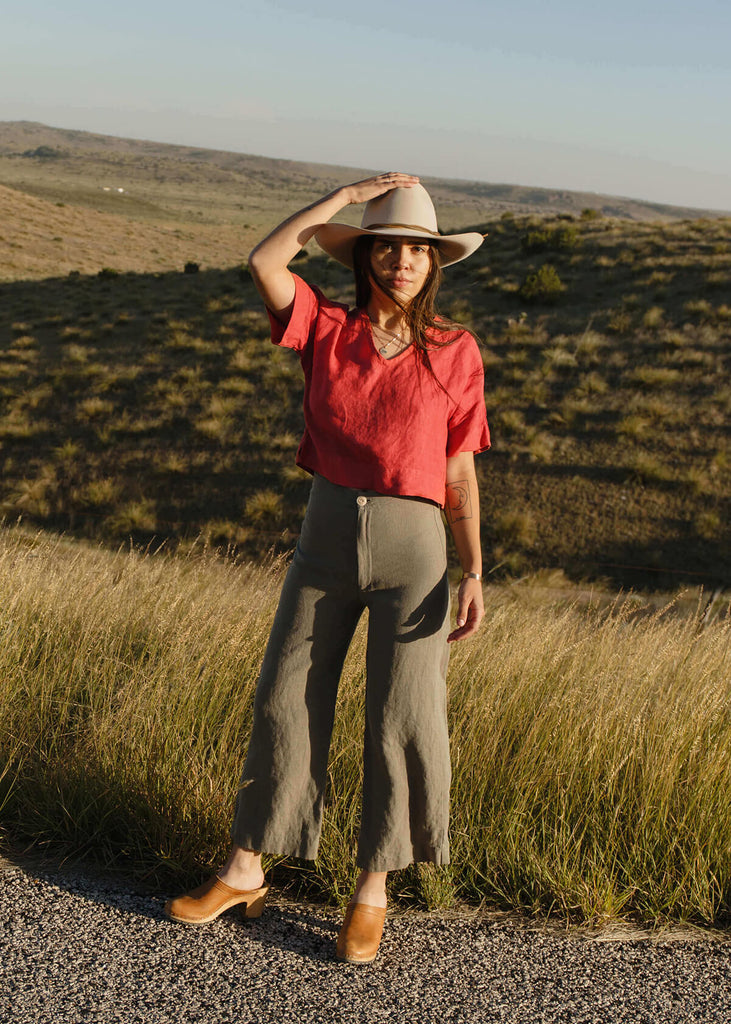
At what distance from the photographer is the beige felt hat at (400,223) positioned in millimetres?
2543

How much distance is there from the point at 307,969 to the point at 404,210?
214cm

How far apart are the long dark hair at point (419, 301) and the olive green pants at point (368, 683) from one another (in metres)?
0.48

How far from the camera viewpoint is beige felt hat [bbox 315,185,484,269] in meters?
A: 2.54

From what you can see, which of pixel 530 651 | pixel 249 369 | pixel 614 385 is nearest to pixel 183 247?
pixel 249 369

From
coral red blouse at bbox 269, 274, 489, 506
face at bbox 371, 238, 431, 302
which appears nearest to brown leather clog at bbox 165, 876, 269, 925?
coral red blouse at bbox 269, 274, 489, 506

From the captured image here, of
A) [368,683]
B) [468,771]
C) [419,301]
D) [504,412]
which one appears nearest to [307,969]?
[368,683]

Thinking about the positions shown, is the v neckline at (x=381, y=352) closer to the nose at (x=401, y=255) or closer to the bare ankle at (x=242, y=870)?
the nose at (x=401, y=255)

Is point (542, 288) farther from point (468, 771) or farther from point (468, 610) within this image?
point (468, 610)

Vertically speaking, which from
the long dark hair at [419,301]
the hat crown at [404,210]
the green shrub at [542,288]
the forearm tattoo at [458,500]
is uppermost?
the green shrub at [542,288]

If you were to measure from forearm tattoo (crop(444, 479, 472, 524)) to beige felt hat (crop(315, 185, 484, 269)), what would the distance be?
0.68 metres

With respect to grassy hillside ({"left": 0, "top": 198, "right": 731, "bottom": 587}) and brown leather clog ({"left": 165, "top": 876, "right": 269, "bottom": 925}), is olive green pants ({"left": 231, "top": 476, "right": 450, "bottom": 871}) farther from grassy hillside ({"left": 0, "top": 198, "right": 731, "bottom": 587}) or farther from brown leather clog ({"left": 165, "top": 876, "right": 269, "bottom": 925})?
grassy hillside ({"left": 0, "top": 198, "right": 731, "bottom": 587})

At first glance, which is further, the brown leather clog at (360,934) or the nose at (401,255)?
the nose at (401,255)

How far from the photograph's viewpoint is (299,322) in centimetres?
255

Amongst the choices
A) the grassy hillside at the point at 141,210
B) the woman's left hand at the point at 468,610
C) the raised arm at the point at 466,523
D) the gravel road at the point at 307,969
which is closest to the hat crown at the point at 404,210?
the raised arm at the point at 466,523
